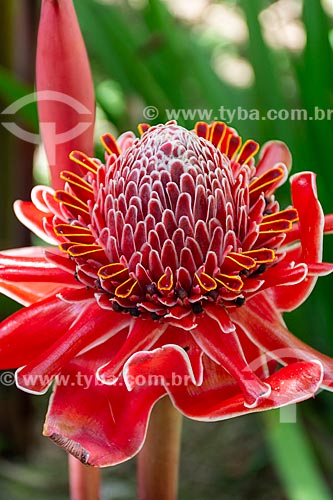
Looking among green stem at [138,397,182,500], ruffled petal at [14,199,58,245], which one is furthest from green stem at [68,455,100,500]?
ruffled petal at [14,199,58,245]

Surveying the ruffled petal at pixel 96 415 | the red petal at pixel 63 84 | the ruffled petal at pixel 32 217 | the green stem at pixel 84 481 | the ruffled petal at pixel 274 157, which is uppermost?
the red petal at pixel 63 84

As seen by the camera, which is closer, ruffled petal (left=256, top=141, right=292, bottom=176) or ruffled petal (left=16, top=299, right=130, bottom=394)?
ruffled petal (left=16, top=299, right=130, bottom=394)

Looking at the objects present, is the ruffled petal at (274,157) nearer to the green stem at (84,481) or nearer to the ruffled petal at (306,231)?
the ruffled petal at (306,231)

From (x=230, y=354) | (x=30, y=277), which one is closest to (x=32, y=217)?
(x=30, y=277)

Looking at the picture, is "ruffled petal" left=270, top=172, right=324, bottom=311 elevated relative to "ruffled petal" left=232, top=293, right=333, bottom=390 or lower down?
elevated

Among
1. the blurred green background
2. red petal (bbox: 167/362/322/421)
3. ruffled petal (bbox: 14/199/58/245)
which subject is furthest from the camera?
the blurred green background

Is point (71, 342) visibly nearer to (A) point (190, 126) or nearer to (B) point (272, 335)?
(B) point (272, 335)

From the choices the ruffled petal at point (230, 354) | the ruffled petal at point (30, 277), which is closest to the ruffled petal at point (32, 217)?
the ruffled petal at point (30, 277)

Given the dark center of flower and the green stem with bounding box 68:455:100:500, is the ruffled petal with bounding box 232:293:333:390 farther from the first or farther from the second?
the green stem with bounding box 68:455:100:500
